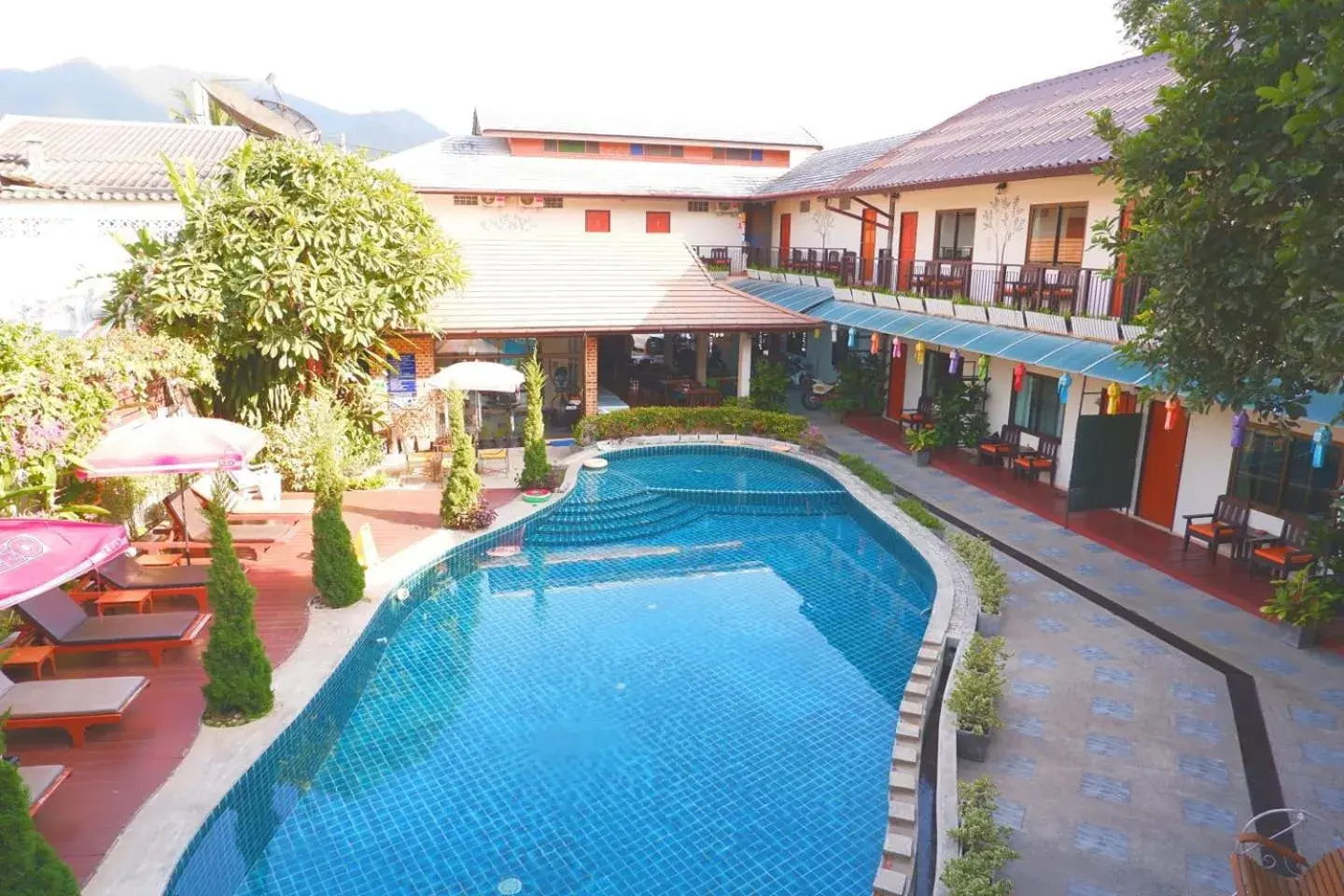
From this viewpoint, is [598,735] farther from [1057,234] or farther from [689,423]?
[1057,234]

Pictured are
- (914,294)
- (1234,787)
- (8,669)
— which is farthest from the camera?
(914,294)

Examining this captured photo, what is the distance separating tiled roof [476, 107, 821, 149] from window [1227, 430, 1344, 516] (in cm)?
2870

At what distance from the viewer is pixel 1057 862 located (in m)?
7.91

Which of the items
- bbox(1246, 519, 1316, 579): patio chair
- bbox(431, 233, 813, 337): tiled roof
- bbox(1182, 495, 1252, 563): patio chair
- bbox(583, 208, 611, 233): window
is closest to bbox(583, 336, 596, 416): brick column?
bbox(431, 233, 813, 337): tiled roof

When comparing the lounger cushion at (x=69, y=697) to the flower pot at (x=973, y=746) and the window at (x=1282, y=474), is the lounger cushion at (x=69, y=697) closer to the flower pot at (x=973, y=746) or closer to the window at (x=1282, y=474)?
the flower pot at (x=973, y=746)

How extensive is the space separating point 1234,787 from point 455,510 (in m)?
13.0

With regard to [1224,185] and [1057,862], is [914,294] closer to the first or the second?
[1224,185]

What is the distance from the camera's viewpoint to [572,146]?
123 feet

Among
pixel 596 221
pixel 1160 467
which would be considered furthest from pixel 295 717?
pixel 596 221

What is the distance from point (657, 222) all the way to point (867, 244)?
9.96m

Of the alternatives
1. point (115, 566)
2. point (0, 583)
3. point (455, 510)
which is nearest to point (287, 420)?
point (455, 510)

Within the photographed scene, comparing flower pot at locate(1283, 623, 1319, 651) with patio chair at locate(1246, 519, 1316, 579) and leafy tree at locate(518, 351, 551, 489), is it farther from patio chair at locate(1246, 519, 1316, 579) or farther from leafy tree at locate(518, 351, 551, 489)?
leafy tree at locate(518, 351, 551, 489)

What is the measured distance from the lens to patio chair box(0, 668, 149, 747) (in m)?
9.02

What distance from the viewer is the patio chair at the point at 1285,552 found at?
13.5 meters
